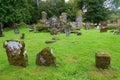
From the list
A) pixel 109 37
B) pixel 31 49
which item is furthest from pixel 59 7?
pixel 31 49

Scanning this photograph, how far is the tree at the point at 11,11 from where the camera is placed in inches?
1303

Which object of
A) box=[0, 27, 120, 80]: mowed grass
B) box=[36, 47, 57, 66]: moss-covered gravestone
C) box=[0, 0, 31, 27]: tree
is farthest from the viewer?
box=[0, 0, 31, 27]: tree

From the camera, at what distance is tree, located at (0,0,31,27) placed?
33.1m

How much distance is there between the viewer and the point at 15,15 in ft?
113

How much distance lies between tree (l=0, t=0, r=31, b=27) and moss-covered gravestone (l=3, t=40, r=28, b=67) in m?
21.7

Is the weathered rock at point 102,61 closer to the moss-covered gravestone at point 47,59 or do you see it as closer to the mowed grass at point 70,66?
the mowed grass at point 70,66

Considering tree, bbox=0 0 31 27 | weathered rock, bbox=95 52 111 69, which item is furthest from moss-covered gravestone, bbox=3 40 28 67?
tree, bbox=0 0 31 27

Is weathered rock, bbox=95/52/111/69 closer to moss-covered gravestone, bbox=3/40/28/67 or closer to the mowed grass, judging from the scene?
the mowed grass

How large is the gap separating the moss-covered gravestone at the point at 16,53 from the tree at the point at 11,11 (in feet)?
71.2

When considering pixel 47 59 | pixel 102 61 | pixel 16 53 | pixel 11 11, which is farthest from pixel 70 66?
pixel 11 11

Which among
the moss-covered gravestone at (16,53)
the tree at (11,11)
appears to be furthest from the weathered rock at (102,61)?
the tree at (11,11)

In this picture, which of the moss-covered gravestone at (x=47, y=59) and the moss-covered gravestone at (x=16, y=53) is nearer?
the moss-covered gravestone at (x=16, y=53)

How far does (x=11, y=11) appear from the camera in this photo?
34.1m

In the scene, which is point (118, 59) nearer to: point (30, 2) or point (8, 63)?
point (8, 63)
